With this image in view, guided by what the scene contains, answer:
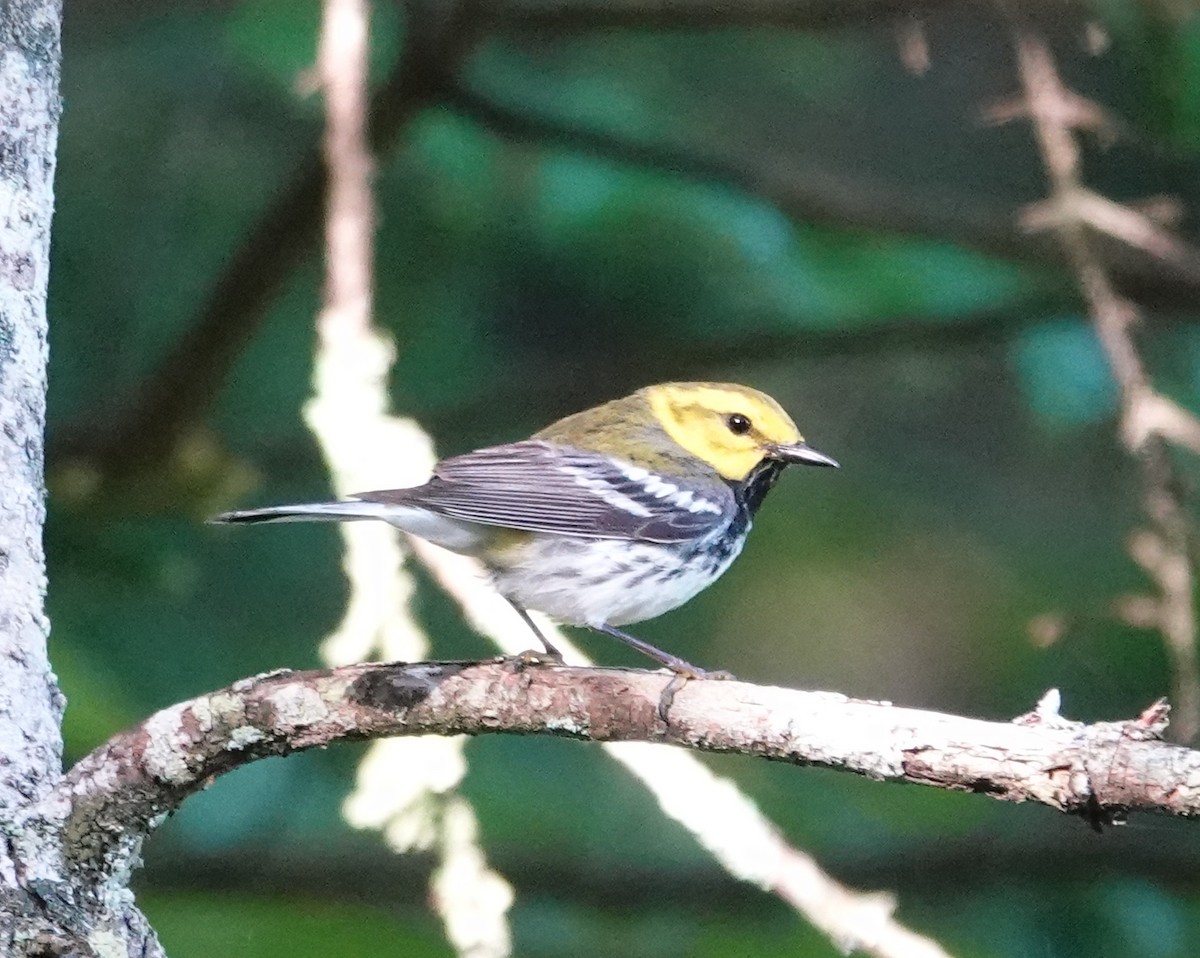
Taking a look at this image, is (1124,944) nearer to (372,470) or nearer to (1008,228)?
(1008,228)

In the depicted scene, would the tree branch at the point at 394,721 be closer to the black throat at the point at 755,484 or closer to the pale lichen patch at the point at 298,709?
the pale lichen patch at the point at 298,709

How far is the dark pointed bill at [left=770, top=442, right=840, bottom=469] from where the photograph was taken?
4.31 feet

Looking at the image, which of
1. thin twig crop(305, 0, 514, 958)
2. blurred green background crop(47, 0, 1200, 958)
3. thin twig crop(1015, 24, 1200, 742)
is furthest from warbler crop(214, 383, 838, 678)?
blurred green background crop(47, 0, 1200, 958)

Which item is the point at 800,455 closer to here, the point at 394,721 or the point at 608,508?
the point at 608,508

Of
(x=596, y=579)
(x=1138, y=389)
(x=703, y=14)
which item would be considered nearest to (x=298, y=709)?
(x=596, y=579)

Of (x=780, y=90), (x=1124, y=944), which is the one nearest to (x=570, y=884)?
(x=1124, y=944)

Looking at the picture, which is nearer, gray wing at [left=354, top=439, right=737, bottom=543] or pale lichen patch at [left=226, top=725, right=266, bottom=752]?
pale lichen patch at [left=226, top=725, right=266, bottom=752]

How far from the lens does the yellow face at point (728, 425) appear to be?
1.37 meters

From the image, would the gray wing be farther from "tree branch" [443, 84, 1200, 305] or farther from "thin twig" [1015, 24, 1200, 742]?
"tree branch" [443, 84, 1200, 305]

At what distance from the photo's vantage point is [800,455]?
1340 mm

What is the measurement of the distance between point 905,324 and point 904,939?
1124 millimetres

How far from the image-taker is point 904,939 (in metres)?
0.99

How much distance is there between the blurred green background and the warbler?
529 millimetres

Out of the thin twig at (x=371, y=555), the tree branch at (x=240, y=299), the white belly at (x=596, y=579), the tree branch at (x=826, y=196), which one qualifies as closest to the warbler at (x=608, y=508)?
the white belly at (x=596, y=579)
